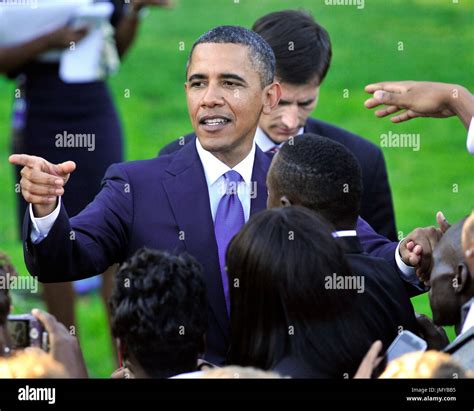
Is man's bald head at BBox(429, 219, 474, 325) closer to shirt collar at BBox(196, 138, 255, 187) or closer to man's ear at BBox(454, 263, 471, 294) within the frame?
man's ear at BBox(454, 263, 471, 294)

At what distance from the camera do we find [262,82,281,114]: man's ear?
5.28 meters

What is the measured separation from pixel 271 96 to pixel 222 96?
Result: 35cm

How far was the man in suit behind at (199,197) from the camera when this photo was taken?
4.53m

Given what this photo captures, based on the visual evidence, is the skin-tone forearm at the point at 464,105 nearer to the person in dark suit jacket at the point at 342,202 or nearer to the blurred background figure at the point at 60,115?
the person in dark suit jacket at the point at 342,202

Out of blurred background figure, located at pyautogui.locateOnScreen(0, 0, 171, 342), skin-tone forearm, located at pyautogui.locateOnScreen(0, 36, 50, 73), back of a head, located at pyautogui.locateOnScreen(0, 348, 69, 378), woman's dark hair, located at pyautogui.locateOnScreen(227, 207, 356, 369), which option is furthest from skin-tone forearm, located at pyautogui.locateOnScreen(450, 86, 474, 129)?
skin-tone forearm, located at pyautogui.locateOnScreen(0, 36, 50, 73)

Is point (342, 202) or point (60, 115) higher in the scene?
point (60, 115)

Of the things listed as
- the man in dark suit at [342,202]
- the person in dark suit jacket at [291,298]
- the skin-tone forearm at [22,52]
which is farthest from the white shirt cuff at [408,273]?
the skin-tone forearm at [22,52]

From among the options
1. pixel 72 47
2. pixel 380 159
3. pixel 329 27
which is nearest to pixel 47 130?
pixel 72 47

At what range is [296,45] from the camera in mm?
6043

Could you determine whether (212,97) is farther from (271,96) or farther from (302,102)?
(302,102)

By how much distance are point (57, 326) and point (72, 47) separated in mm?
3449

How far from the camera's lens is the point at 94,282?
8.82 m

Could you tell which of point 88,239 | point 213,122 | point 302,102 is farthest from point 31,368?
point 302,102

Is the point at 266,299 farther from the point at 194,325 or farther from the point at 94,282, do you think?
the point at 94,282
